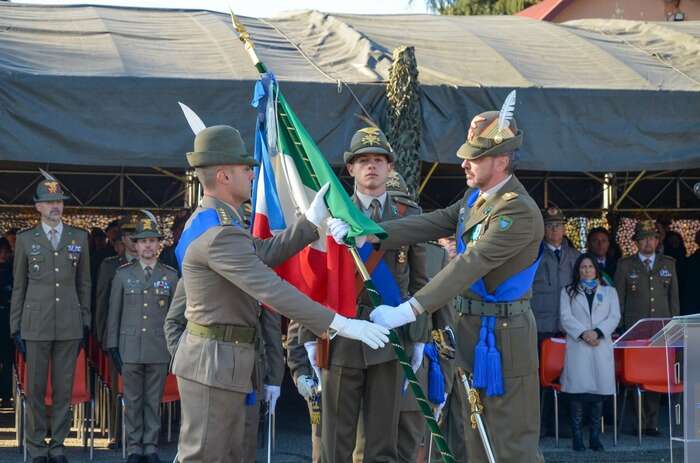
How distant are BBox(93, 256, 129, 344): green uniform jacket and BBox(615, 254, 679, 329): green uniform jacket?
4.61 meters

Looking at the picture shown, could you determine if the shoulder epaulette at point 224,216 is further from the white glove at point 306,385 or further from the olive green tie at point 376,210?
the white glove at point 306,385

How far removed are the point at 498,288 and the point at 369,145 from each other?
113cm

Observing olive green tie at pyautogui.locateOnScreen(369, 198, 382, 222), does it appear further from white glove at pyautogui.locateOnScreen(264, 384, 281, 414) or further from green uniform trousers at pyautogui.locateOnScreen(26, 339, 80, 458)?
green uniform trousers at pyautogui.locateOnScreen(26, 339, 80, 458)

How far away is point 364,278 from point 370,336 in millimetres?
450

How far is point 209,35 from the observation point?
11359 millimetres

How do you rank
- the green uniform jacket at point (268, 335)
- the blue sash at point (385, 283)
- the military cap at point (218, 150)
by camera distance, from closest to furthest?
the military cap at point (218, 150) < the blue sash at point (385, 283) < the green uniform jacket at point (268, 335)

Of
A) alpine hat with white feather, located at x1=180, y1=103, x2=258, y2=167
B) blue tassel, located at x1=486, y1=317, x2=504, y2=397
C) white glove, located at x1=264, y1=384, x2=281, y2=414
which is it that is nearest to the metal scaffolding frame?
white glove, located at x1=264, y1=384, x2=281, y2=414

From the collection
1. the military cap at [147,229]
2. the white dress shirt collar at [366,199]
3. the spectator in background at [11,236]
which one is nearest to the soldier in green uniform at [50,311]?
the military cap at [147,229]

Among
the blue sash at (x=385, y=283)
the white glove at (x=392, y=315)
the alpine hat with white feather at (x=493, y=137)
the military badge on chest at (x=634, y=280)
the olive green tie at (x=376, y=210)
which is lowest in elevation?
the white glove at (x=392, y=315)

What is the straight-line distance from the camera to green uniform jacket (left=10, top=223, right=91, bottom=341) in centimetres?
949

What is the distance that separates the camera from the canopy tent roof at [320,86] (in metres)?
9.11

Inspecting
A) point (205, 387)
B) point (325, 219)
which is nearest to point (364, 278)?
point (325, 219)

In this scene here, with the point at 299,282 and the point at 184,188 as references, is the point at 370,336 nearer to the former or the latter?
the point at 299,282

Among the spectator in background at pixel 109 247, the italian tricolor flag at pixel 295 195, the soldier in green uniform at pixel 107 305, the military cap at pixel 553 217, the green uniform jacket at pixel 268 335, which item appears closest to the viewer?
the italian tricolor flag at pixel 295 195
